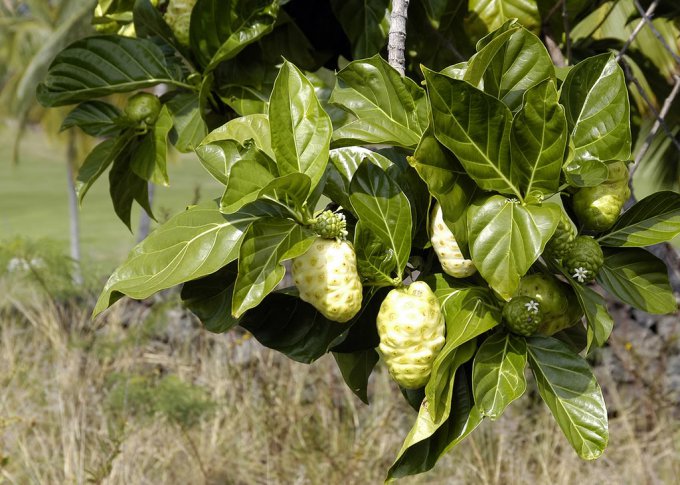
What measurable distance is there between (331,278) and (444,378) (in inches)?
3.3

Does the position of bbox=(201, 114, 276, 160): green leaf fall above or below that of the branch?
below

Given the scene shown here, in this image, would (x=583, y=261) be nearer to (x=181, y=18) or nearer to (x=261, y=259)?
(x=261, y=259)

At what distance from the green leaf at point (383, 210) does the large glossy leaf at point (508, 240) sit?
0.05 m

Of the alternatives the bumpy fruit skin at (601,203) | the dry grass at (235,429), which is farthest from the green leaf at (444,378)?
the dry grass at (235,429)

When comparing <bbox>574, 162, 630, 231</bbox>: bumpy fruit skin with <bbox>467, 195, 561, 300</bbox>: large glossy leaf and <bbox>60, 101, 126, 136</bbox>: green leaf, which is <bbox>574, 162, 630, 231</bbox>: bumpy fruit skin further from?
<bbox>60, 101, 126, 136</bbox>: green leaf

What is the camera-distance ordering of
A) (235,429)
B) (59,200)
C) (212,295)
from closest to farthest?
1. (212,295)
2. (235,429)
3. (59,200)

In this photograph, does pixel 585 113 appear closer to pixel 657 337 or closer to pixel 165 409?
pixel 165 409

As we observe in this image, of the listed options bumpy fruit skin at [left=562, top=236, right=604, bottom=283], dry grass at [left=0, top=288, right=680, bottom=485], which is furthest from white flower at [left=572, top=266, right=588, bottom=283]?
dry grass at [left=0, top=288, right=680, bottom=485]

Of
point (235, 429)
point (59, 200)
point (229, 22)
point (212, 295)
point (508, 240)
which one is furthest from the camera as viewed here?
point (59, 200)

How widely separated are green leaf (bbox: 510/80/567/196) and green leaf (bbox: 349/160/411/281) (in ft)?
0.23

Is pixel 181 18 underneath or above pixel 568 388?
above

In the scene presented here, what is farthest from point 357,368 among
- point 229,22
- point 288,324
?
point 229,22

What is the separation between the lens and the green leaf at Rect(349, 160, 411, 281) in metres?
0.44

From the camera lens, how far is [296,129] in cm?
44
